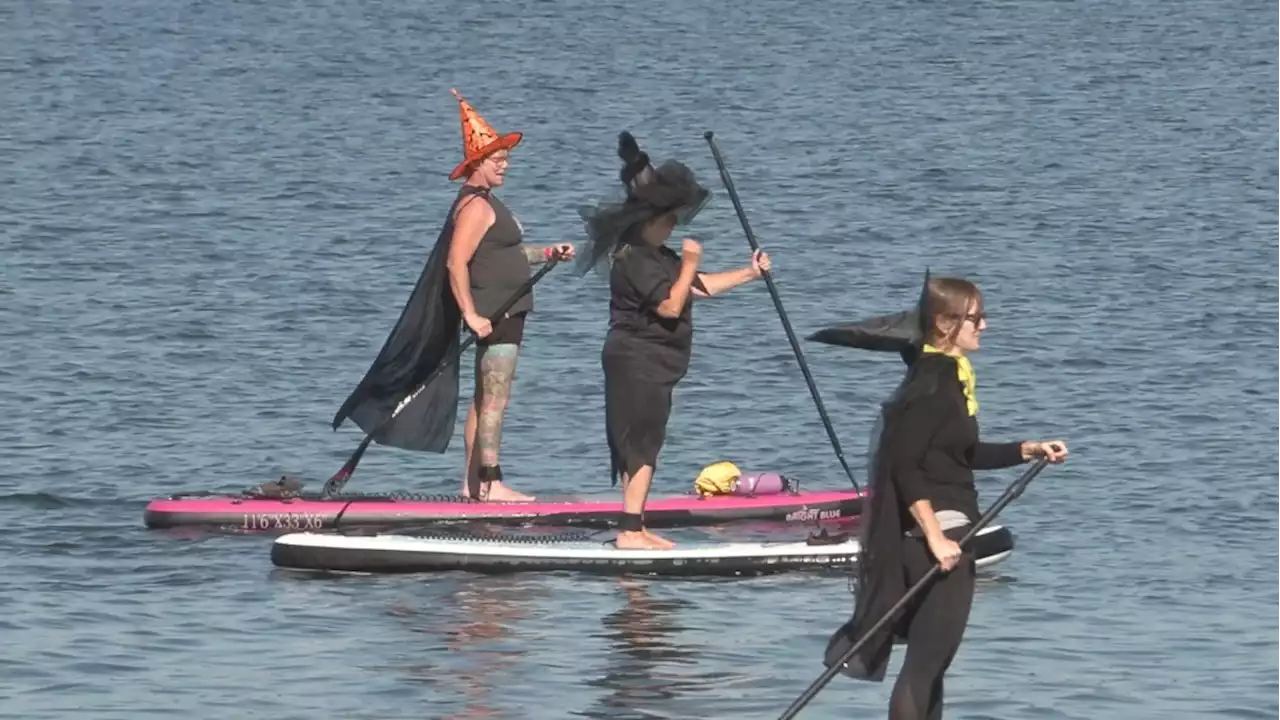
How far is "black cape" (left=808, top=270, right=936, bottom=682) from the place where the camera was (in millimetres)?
9586

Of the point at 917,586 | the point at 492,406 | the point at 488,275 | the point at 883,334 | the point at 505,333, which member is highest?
the point at 883,334

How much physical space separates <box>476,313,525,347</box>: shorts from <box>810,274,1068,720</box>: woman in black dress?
509cm

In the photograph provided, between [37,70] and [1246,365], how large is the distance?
2335cm

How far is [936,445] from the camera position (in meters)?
9.54

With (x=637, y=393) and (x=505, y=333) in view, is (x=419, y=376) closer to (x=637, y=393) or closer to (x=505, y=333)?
(x=505, y=333)

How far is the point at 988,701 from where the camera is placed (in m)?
11.5

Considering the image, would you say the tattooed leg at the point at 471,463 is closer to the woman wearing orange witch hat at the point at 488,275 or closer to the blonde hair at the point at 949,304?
the woman wearing orange witch hat at the point at 488,275

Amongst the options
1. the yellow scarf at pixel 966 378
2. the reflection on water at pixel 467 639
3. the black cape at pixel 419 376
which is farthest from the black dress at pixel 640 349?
the yellow scarf at pixel 966 378

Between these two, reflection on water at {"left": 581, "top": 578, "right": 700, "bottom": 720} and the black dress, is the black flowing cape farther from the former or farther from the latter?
the black dress

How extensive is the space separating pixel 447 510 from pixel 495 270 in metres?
1.22

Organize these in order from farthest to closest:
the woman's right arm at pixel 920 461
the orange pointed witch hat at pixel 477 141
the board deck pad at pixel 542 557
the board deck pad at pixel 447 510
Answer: the board deck pad at pixel 447 510, the orange pointed witch hat at pixel 477 141, the board deck pad at pixel 542 557, the woman's right arm at pixel 920 461

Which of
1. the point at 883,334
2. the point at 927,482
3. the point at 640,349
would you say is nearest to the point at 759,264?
the point at 640,349

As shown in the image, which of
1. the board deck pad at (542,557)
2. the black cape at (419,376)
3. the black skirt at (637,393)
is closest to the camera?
the black skirt at (637,393)

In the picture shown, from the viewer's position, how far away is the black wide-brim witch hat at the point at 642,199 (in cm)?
1326
